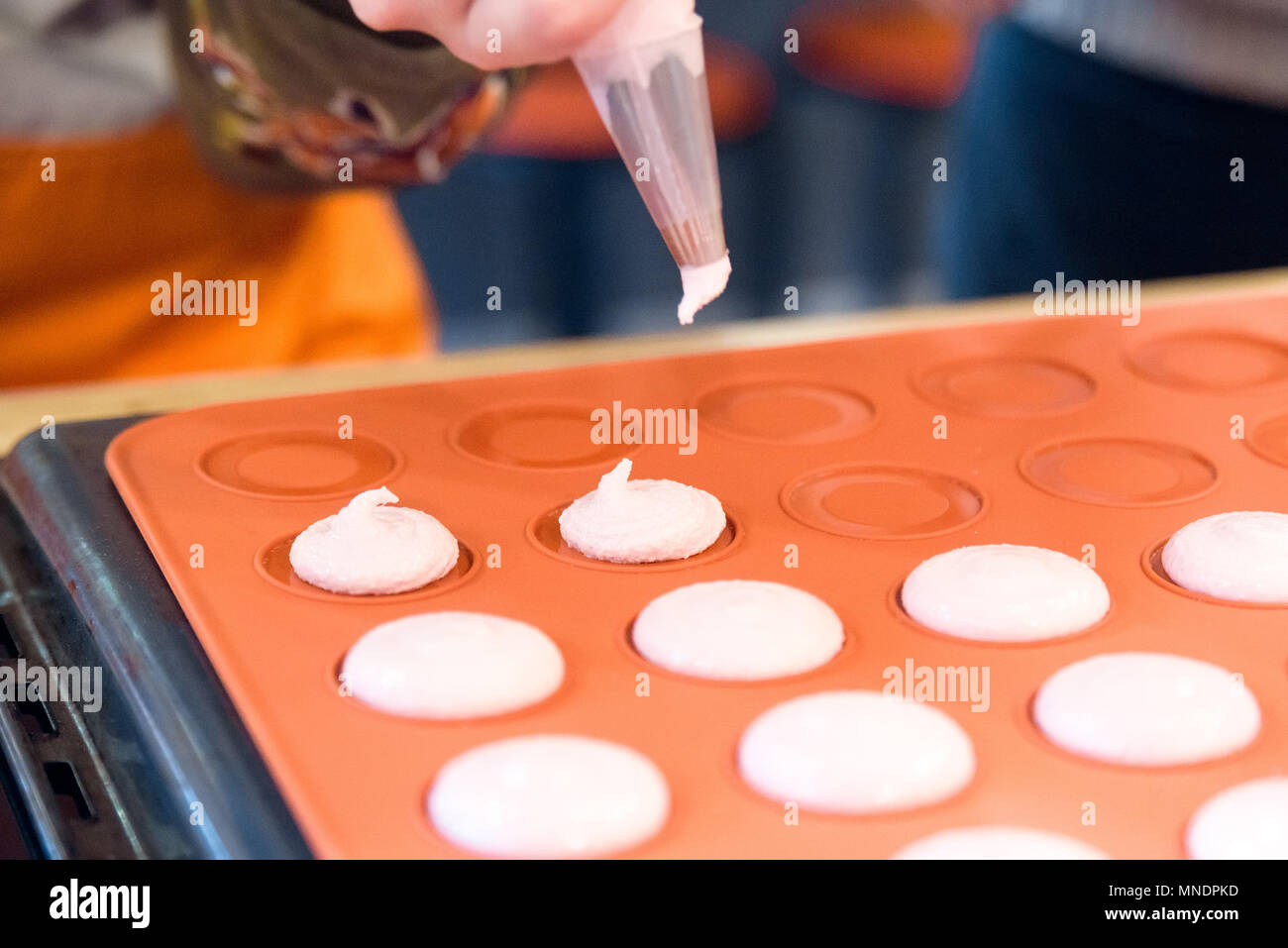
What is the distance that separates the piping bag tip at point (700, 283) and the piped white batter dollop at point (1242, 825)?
29cm

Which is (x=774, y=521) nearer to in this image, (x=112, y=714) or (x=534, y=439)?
(x=534, y=439)

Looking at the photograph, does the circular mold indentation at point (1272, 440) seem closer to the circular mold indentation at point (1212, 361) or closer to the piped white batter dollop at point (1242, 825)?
the circular mold indentation at point (1212, 361)

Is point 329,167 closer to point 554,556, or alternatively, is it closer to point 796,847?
point 554,556

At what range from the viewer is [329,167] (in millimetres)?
902

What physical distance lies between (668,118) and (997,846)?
328 millimetres

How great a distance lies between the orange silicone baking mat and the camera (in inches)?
17.9

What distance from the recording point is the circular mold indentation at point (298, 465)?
0.66 m

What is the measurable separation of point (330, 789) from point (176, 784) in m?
0.07

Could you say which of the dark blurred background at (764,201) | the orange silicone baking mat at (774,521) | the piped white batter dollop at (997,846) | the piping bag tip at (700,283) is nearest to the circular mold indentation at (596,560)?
the orange silicone baking mat at (774,521)

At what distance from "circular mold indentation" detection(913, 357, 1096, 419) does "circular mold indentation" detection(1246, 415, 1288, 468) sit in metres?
0.09

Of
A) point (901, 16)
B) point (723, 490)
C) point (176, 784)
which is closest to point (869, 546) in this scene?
point (723, 490)

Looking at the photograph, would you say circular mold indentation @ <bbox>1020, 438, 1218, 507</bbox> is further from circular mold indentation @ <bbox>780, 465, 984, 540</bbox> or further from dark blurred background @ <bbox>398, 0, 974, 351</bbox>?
dark blurred background @ <bbox>398, 0, 974, 351</bbox>

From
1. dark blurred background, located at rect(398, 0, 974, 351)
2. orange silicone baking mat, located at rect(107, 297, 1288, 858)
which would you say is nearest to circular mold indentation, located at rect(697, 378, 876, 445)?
orange silicone baking mat, located at rect(107, 297, 1288, 858)
